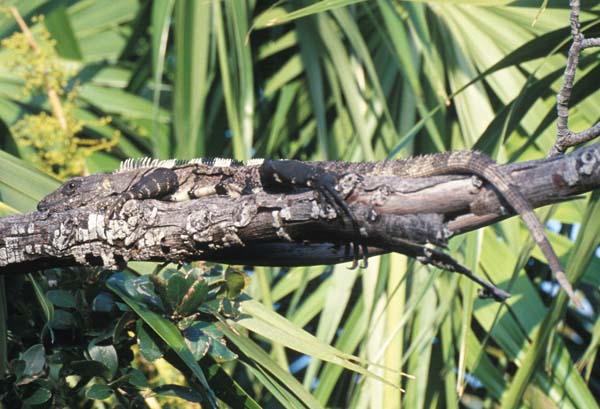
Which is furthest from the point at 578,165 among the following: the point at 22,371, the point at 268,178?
the point at 22,371

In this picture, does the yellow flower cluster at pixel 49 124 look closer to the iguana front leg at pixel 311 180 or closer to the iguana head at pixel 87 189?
the iguana head at pixel 87 189

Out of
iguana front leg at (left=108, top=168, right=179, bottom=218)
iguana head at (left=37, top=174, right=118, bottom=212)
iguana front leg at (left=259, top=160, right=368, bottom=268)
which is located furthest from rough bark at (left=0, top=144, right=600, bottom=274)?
iguana head at (left=37, top=174, right=118, bottom=212)

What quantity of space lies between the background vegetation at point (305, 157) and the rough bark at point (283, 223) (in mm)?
212

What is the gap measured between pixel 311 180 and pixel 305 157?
268 centimetres

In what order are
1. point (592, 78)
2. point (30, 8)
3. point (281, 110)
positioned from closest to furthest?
1. point (592, 78)
2. point (281, 110)
3. point (30, 8)

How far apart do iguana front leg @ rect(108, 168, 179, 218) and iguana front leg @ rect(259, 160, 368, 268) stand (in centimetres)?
70

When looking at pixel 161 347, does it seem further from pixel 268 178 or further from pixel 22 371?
pixel 268 178

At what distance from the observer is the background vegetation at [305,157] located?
2.98m

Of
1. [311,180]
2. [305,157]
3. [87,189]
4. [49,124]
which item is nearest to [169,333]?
[311,180]

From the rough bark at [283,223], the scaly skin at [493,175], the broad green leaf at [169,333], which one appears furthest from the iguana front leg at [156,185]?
the scaly skin at [493,175]

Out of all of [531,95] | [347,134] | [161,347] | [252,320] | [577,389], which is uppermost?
[347,134]

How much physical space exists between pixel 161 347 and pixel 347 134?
2.09 metres

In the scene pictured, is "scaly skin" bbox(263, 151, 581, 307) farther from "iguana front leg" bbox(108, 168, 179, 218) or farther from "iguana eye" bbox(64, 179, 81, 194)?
"iguana eye" bbox(64, 179, 81, 194)

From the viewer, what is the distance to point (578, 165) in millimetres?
1883
